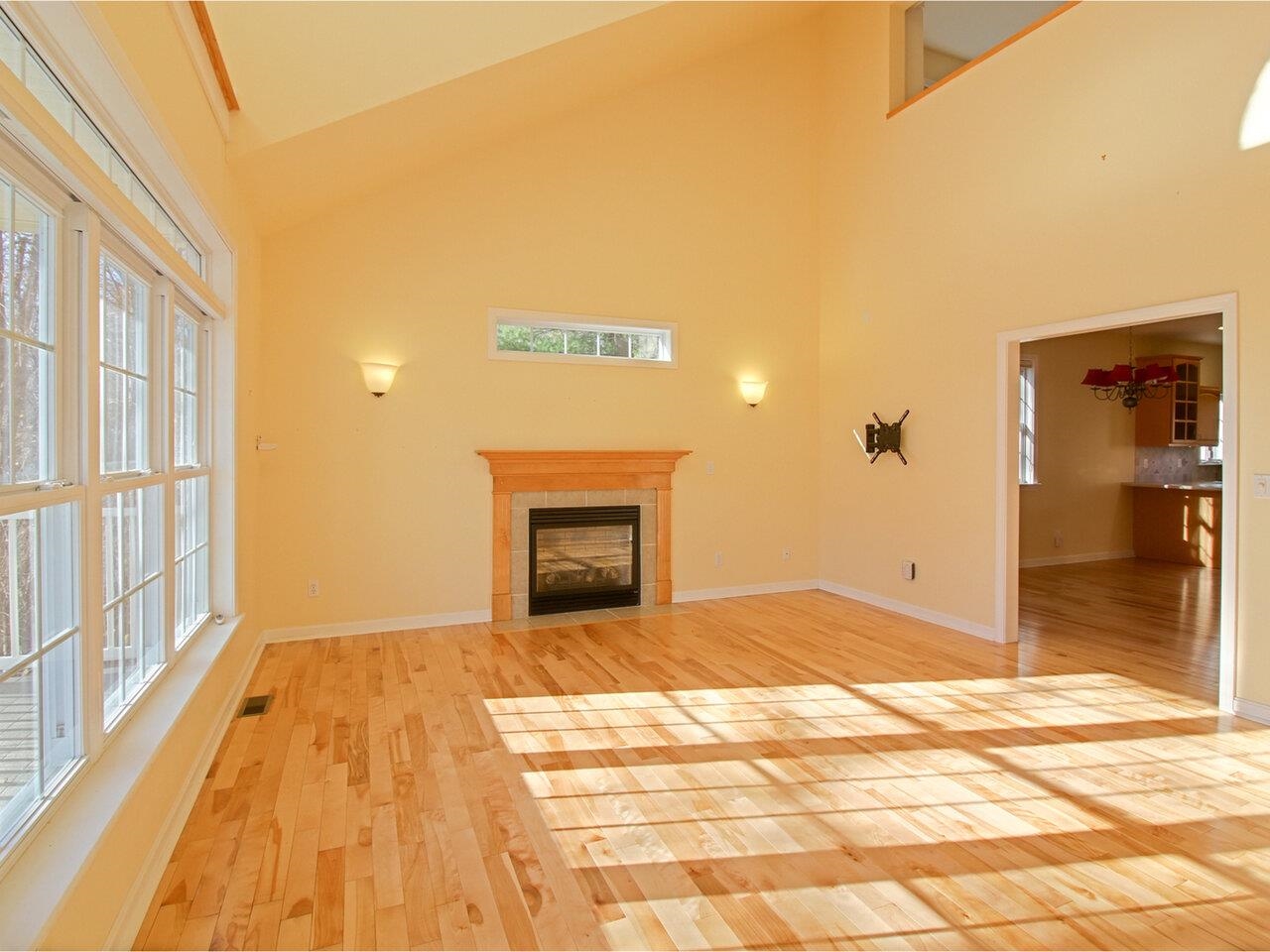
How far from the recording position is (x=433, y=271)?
4.97m

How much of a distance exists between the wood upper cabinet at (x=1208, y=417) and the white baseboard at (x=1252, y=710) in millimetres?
6389

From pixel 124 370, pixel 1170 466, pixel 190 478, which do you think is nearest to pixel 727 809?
pixel 124 370

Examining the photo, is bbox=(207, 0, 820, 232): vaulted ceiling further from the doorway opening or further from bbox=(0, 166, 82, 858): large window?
the doorway opening

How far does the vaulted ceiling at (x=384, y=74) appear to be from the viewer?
3.13 meters

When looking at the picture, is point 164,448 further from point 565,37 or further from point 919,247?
point 919,247

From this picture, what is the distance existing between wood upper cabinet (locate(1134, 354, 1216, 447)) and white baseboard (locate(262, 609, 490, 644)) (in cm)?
814

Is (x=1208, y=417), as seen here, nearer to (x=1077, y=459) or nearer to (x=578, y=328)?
(x=1077, y=459)

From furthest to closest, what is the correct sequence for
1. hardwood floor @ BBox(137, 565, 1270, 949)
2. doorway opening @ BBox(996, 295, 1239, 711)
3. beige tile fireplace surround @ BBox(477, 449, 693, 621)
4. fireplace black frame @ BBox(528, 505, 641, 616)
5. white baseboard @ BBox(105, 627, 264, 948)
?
doorway opening @ BBox(996, 295, 1239, 711)
fireplace black frame @ BBox(528, 505, 641, 616)
beige tile fireplace surround @ BBox(477, 449, 693, 621)
hardwood floor @ BBox(137, 565, 1270, 949)
white baseboard @ BBox(105, 627, 264, 948)

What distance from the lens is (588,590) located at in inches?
218

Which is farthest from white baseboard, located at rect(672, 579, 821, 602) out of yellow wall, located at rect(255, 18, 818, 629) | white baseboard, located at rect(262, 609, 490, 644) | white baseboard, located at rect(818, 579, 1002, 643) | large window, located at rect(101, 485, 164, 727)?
large window, located at rect(101, 485, 164, 727)

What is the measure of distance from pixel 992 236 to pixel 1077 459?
4.38 metres

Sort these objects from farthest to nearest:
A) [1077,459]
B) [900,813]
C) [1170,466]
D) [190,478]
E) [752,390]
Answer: [1170,466]
[1077,459]
[752,390]
[190,478]
[900,813]

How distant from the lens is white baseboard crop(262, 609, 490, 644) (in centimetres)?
461

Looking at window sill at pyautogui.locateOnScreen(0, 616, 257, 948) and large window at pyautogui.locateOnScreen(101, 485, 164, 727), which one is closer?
window sill at pyautogui.locateOnScreen(0, 616, 257, 948)
